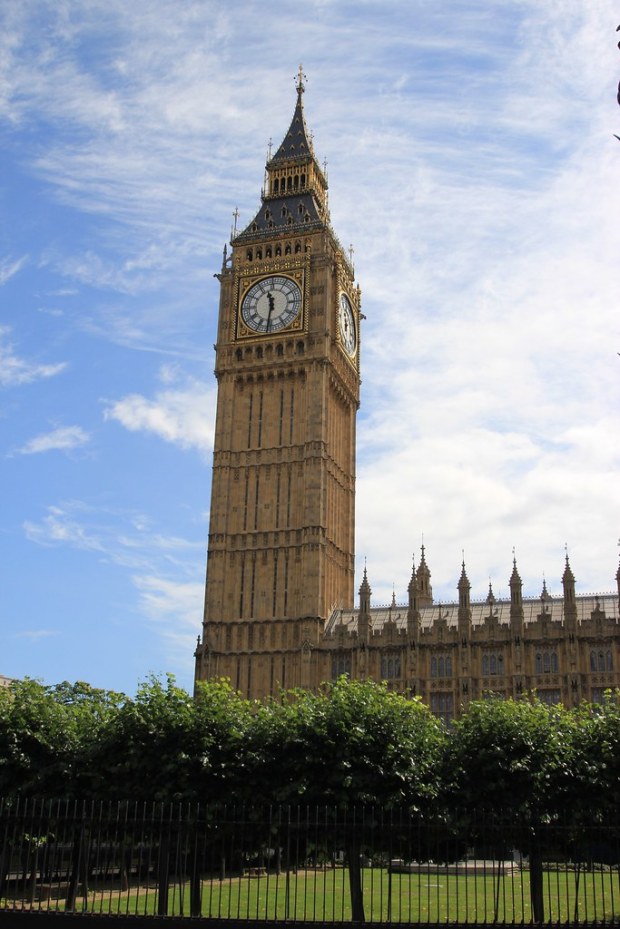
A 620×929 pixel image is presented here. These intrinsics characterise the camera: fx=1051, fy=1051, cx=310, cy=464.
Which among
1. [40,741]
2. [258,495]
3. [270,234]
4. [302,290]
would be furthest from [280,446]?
[40,741]

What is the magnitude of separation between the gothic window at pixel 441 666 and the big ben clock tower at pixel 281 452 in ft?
24.7

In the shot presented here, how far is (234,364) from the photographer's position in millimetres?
82438

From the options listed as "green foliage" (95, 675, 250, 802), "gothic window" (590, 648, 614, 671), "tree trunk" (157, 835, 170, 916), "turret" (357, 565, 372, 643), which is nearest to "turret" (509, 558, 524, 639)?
"gothic window" (590, 648, 614, 671)

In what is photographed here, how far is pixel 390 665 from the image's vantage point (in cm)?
7194

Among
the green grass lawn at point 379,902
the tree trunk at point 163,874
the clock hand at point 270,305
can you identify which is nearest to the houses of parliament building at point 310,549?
the clock hand at point 270,305

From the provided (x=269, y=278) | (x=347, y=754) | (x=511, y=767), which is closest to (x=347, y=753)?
(x=347, y=754)

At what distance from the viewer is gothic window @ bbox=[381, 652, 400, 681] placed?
71.6 m

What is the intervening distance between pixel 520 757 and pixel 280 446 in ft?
155

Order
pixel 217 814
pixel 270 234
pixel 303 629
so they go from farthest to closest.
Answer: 1. pixel 270 234
2. pixel 303 629
3. pixel 217 814

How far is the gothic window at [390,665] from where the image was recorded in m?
71.6

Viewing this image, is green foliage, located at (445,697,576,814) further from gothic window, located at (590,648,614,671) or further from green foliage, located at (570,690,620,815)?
gothic window, located at (590,648,614,671)

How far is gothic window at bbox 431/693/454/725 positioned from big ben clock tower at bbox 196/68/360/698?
7765mm

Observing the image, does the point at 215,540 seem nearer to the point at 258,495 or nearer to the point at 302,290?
the point at 258,495

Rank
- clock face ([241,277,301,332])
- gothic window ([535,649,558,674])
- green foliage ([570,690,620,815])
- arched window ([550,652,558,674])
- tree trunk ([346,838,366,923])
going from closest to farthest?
tree trunk ([346,838,366,923]) → green foliage ([570,690,620,815]) → arched window ([550,652,558,674]) → gothic window ([535,649,558,674]) → clock face ([241,277,301,332])
